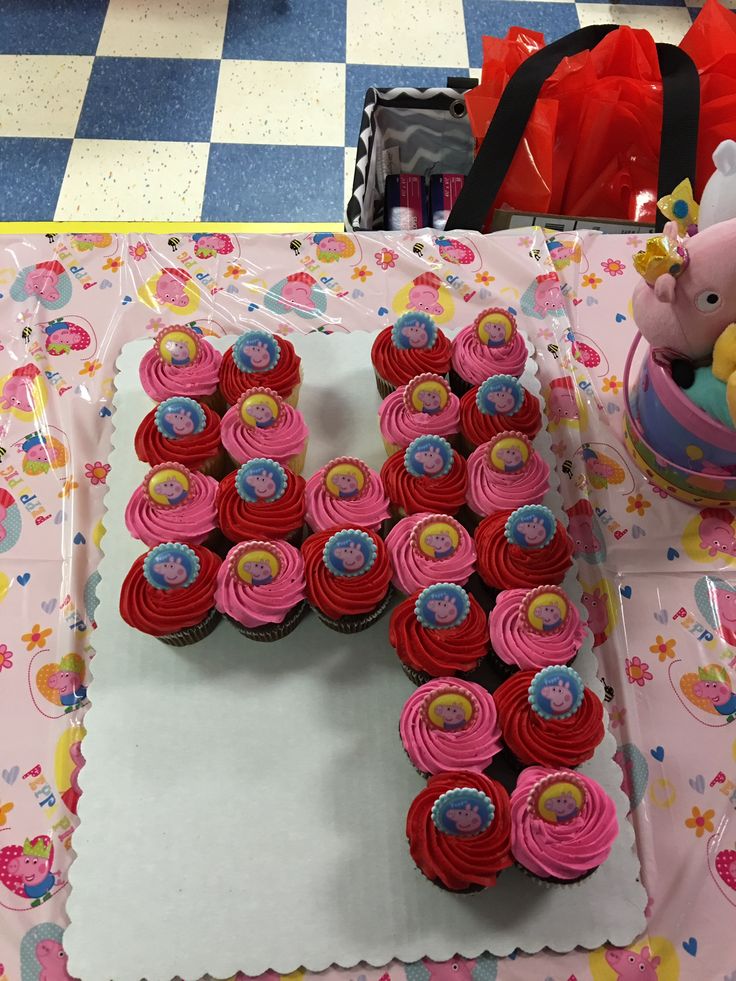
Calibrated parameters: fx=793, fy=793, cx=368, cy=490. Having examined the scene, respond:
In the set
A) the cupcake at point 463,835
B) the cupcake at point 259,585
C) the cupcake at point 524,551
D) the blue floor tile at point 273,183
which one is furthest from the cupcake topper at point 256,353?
the blue floor tile at point 273,183

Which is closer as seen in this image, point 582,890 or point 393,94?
point 582,890

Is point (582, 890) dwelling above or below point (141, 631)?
below

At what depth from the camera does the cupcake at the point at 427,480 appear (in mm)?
1184

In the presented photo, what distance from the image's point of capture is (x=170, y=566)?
3.55ft

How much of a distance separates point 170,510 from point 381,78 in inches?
71.9

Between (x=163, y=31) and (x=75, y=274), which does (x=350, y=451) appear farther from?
(x=163, y=31)

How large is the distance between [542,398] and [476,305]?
0.23 metres

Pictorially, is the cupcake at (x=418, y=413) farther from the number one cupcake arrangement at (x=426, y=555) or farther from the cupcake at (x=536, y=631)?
the cupcake at (x=536, y=631)

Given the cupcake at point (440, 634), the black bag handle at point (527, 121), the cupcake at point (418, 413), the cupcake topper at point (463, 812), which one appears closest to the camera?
the cupcake topper at point (463, 812)

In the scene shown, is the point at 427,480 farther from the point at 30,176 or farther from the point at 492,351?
the point at 30,176

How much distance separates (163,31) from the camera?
2.46m

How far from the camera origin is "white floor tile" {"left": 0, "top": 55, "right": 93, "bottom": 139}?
2.27 meters

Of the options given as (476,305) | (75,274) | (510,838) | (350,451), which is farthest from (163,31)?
(510,838)

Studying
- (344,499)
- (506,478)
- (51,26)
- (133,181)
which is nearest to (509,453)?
(506,478)
